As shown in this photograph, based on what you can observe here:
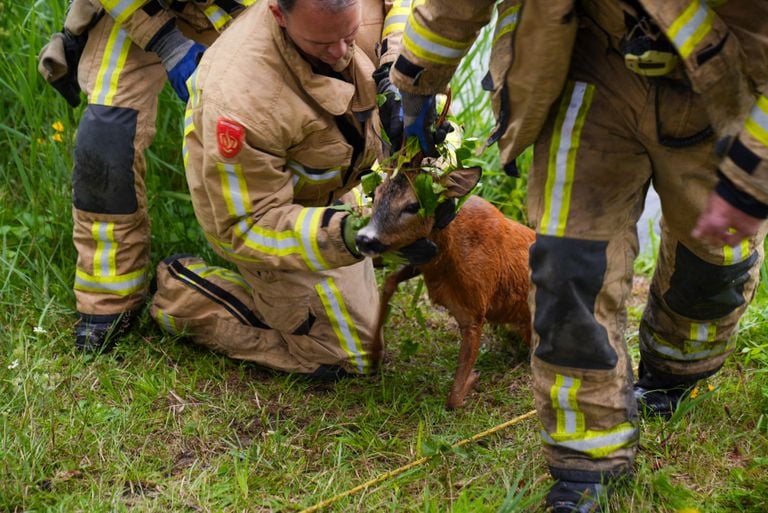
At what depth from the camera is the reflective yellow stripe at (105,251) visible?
4.22 m

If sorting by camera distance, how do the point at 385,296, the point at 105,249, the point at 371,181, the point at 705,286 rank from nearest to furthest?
the point at 705,286, the point at 371,181, the point at 385,296, the point at 105,249

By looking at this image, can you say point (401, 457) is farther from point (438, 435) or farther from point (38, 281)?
point (38, 281)

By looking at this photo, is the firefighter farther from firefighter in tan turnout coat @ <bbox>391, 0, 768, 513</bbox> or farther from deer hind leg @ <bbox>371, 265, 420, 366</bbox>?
firefighter in tan turnout coat @ <bbox>391, 0, 768, 513</bbox>

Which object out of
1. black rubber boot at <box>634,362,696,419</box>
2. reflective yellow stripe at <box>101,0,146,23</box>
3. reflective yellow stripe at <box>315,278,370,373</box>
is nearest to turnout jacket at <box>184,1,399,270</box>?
reflective yellow stripe at <box>315,278,370,373</box>

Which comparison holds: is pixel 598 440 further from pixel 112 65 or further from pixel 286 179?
pixel 112 65

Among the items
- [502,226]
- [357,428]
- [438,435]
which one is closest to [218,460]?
[357,428]

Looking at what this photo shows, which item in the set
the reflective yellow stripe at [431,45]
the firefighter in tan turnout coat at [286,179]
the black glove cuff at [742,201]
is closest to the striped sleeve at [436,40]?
the reflective yellow stripe at [431,45]

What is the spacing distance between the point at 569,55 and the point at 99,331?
2573 millimetres

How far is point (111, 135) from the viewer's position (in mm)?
4129

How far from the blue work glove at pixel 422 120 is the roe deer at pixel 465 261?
0.40ft

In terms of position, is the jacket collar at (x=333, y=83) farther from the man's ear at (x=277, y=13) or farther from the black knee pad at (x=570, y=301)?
the black knee pad at (x=570, y=301)

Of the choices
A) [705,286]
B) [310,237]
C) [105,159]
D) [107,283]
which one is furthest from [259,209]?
[705,286]

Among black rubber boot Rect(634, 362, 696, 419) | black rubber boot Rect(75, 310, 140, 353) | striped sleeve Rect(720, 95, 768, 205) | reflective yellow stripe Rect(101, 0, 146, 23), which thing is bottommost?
black rubber boot Rect(75, 310, 140, 353)

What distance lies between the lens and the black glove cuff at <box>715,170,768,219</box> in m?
2.26
